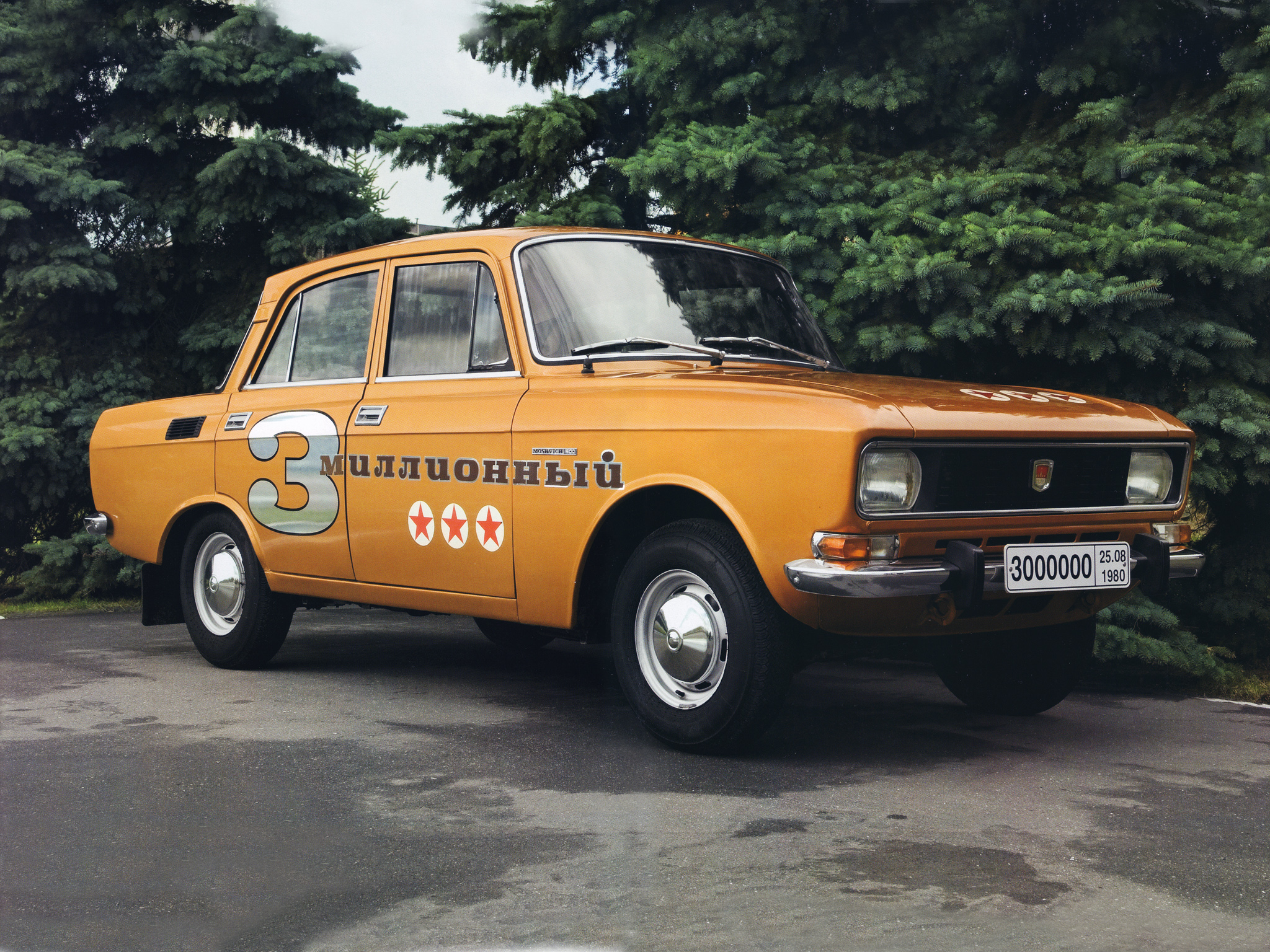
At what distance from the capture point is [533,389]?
17.9ft

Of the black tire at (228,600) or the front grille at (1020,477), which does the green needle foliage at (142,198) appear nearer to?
the black tire at (228,600)

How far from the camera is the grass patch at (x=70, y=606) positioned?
31.6 feet

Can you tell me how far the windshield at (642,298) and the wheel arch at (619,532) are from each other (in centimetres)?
80

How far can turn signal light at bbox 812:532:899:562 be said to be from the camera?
4305mm

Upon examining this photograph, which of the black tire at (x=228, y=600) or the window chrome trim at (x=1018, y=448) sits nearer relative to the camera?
the window chrome trim at (x=1018, y=448)

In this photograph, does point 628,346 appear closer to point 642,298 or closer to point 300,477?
point 642,298

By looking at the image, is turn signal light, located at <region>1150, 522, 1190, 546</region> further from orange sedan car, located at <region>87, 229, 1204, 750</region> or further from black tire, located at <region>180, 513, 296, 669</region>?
black tire, located at <region>180, 513, 296, 669</region>

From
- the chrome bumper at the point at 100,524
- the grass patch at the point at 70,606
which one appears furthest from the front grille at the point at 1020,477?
the grass patch at the point at 70,606

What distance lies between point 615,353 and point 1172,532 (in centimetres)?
231

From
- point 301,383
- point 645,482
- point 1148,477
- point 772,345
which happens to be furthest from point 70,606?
point 1148,477

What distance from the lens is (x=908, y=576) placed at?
4344 millimetres

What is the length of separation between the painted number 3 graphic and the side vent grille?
19.3 inches

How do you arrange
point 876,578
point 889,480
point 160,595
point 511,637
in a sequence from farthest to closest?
1. point 511,637
2. point 160,595
3. point 889,480
4. point 876,578

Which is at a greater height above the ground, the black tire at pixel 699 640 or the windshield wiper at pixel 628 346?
the windshield wiper at pixel 628 346
